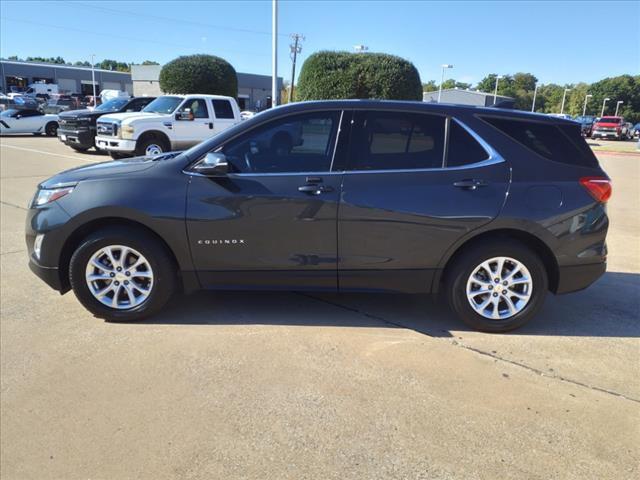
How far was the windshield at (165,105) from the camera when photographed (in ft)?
46.9

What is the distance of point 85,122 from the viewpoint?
16.2m

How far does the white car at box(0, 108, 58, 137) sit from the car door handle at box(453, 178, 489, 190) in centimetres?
2520

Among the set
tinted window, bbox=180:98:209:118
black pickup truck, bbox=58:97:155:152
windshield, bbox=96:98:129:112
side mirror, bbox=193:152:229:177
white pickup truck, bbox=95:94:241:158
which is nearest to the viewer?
side mirror, bbox=193:152:229:177

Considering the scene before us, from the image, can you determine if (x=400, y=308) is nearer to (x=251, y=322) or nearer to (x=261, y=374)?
(x=251, y=322)

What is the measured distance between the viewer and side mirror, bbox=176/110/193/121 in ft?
45.6

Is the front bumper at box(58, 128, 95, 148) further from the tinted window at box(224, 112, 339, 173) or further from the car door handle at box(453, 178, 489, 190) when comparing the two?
the car door handle at box(453, 178, 489, 190)

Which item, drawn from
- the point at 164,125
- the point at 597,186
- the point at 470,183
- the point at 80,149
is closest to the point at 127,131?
the point at 164,125

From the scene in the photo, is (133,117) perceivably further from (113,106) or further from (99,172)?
(99,172)

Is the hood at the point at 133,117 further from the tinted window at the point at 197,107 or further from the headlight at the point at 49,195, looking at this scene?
the headlight at the point at 49,195

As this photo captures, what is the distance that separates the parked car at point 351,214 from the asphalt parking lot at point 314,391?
0.36m

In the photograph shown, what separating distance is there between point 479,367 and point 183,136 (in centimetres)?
1223

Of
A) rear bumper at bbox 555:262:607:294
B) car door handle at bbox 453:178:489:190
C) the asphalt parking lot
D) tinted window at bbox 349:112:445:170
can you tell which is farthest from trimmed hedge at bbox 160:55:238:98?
rear bumper at bbox 555:262:607:294

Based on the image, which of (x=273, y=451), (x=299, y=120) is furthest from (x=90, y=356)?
(x=299, y=120)

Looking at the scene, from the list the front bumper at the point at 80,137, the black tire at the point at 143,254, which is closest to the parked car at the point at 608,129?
the front bumper at the point at 80,137
